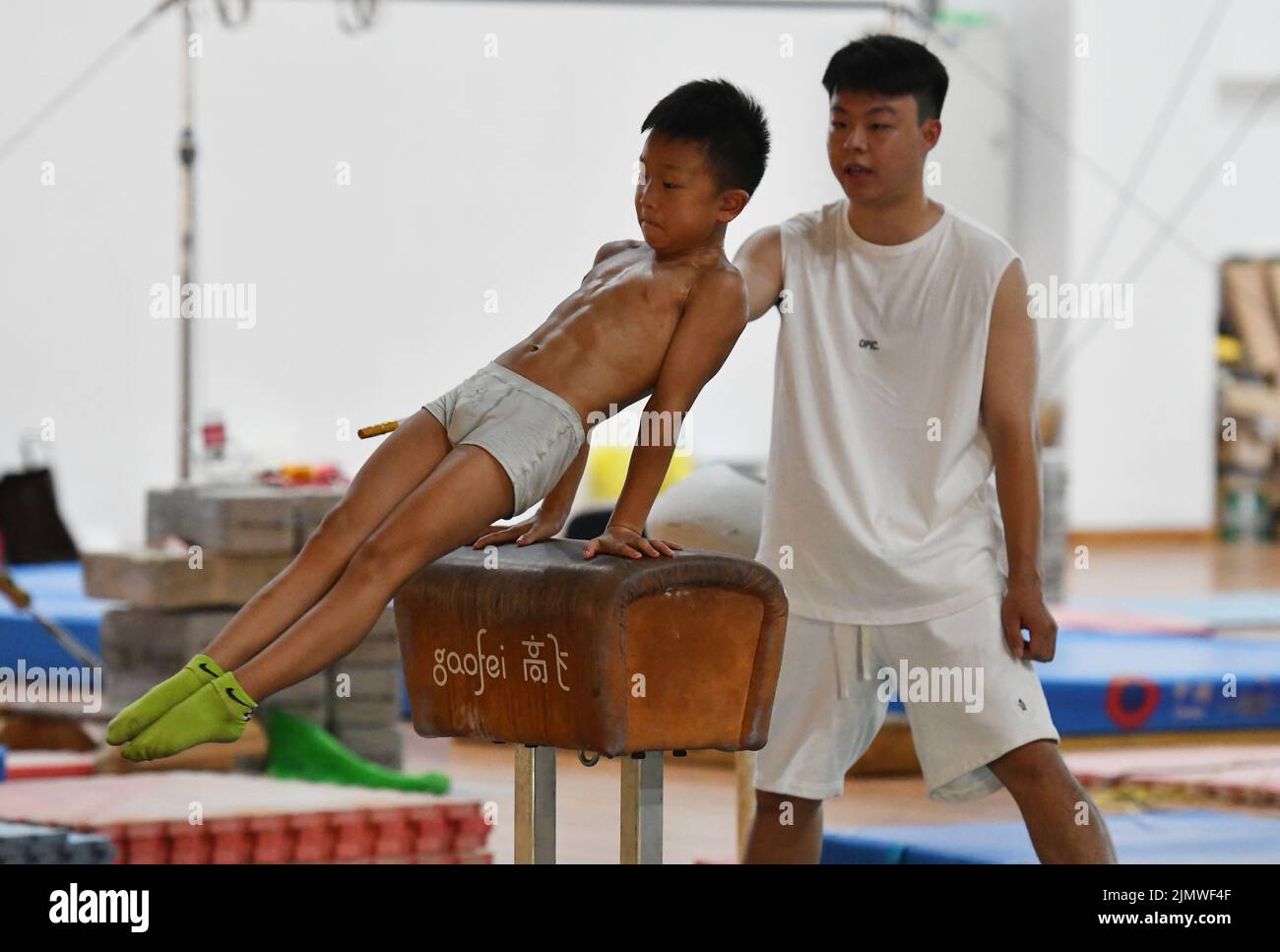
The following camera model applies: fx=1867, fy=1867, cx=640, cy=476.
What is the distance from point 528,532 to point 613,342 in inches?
13.1

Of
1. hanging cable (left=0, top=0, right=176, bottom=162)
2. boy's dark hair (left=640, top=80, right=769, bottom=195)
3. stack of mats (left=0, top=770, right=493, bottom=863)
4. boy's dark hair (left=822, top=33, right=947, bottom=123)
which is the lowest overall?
stack of mats (left=0, top=770, right=493, bottom=863)

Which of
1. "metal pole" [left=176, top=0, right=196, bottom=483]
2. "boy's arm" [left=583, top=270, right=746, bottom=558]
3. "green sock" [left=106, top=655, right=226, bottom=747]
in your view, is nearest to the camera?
"green sock" [left=106, top=655, right=226, bottom=747]

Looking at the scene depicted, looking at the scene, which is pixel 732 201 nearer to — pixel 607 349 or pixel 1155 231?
pixel 607 349

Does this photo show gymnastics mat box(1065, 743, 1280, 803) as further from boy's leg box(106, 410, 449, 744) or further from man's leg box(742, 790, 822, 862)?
boy's leg box(106, 410, 449, 744)

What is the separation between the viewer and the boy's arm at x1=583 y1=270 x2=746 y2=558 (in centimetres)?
258

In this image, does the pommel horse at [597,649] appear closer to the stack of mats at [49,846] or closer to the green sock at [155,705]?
the green sock at [155,705]

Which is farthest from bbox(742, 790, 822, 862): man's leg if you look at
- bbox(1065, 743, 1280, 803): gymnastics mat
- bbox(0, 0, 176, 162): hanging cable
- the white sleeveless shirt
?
bbox(0, 0, 176, 162): hanging cable

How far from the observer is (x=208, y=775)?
454 cm

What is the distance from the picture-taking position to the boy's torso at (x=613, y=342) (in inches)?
106

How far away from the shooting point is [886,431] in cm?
291

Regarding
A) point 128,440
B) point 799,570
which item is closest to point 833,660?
point 799,570

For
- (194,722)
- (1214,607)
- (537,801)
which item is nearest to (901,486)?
(537,801)

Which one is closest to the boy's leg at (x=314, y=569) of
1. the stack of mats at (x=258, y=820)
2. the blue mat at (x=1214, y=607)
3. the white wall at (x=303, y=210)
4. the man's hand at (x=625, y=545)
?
the man's hand at (x=625, y=545)
